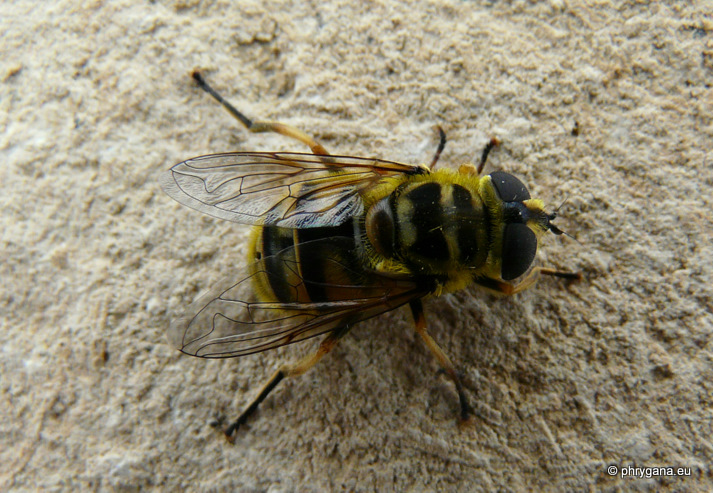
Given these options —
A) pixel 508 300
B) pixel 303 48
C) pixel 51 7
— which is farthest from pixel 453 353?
pixel 51 7

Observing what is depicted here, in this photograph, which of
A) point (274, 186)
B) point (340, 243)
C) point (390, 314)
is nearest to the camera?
point (340, 243)

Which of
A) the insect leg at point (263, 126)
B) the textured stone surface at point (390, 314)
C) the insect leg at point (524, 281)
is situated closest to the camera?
the textured stone surface at point (390, 314)

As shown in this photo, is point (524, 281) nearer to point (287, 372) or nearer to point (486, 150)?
point (486, 150)

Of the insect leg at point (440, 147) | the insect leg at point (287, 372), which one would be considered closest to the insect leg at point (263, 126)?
the insect leg at point (440, 147)

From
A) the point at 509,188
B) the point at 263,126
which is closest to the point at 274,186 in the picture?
the point at 263,126

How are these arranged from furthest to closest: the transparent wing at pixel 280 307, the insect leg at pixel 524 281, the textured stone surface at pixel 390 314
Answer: the insect leg at pixel 524 281
the textured stone surface at pixel 390 314
the transparent wing at pixel 280 307

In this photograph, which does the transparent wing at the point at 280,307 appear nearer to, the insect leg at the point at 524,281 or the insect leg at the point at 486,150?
the insect leg at the point at 524,281
